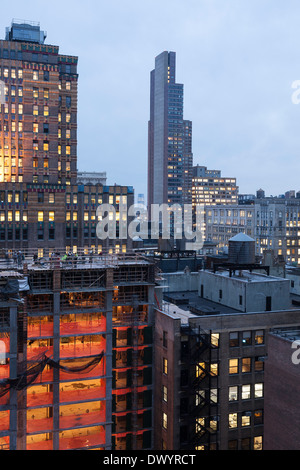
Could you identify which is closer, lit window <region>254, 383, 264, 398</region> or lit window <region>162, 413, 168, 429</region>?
lit window <region>162, 413, 168, 429</region>

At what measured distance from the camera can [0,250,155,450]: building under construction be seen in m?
40.5

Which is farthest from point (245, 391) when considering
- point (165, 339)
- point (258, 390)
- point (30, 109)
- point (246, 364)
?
point (30, 109)

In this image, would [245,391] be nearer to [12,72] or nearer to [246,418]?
[246,418]

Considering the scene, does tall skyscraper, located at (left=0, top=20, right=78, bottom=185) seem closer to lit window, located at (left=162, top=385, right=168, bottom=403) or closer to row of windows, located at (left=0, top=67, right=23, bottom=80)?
row of windows, located at (left=0, top=67, right=23, bottom=80)

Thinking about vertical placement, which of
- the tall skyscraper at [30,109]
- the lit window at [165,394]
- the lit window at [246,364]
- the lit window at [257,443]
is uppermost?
the tall skyscraper at [30,109]

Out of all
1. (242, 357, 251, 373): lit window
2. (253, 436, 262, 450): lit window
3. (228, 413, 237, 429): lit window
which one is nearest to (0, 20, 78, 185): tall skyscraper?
(242, 357, 251, 373): lit window

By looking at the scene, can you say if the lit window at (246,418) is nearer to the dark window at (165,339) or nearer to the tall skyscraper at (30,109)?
the dark window at (165,339)

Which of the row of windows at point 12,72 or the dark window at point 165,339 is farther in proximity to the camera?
the row of windows at point 12,72

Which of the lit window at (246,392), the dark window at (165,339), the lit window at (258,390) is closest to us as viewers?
the dark window at (165,339)

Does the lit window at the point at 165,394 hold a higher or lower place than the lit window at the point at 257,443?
higher

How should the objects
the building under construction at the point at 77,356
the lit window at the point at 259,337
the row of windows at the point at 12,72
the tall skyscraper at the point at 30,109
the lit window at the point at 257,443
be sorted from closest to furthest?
the building under construction at the point at 77,356 → the lit window at the point at 259,337 → the lit window at the point at 257,443 → the row of windows at the point at 12,72 → the tall skyscraper at the point at 30,109

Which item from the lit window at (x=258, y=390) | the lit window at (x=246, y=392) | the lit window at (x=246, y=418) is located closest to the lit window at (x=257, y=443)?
the lit window at (x=246, y=418)

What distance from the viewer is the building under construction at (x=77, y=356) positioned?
40.5m
